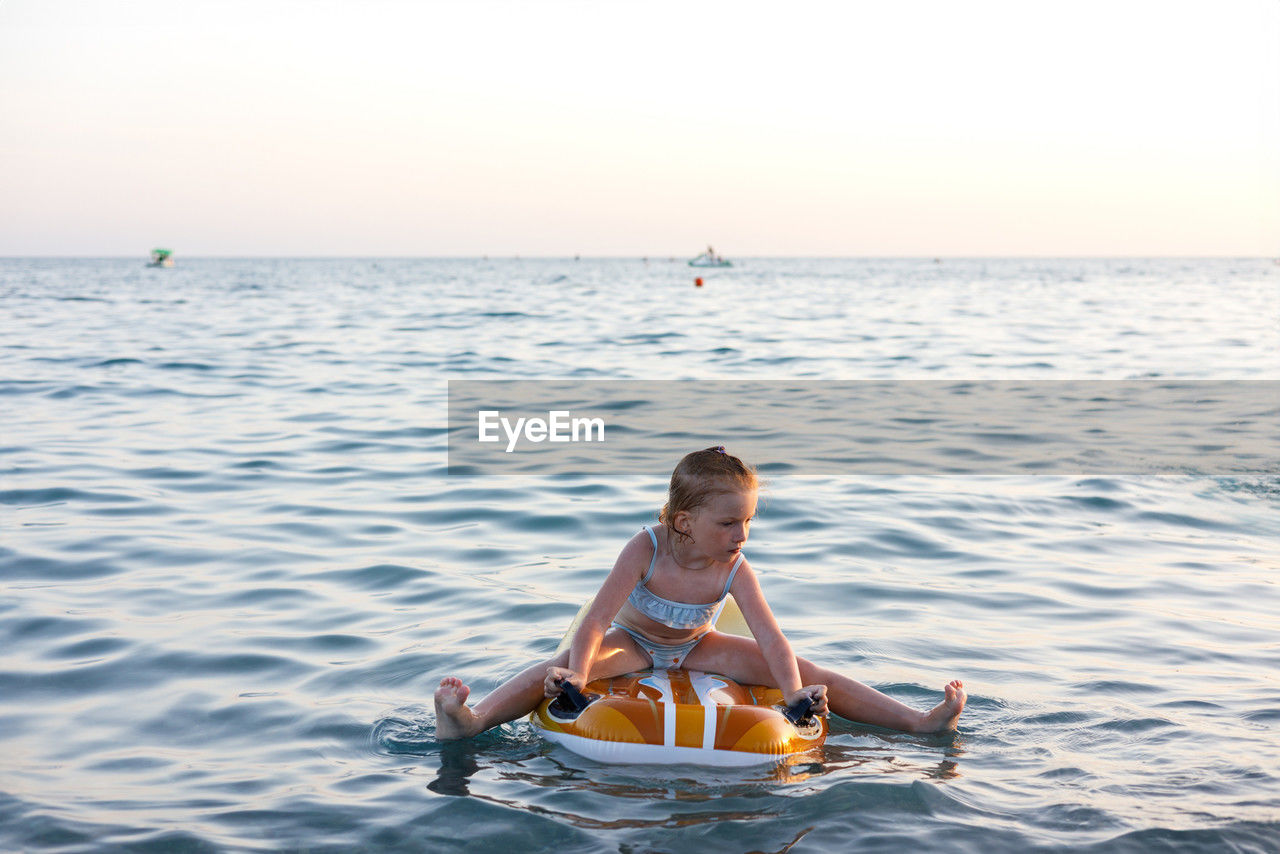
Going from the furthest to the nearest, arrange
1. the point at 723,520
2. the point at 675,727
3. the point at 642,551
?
1. the point at 642,551
2. the point at 723,520
3. the point at 675,727

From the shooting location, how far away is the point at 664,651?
5.10 metres

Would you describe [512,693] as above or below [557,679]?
below

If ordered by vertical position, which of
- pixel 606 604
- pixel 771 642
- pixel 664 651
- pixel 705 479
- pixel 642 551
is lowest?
pixel 664 651

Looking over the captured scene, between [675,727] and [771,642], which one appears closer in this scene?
[675,727]

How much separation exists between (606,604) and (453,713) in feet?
2.48

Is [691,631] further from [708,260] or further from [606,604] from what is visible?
[708,260]

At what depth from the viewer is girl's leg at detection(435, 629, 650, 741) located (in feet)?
15.0

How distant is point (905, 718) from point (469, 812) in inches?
74.7

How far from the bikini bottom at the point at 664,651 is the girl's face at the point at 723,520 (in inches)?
24.8

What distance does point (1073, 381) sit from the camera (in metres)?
17.6

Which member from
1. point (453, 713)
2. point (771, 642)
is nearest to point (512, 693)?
point (453, 713)

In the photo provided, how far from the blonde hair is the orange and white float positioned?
72 cm

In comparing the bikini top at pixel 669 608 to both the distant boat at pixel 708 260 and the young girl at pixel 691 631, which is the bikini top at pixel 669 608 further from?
the distant boat at pixel 708 260

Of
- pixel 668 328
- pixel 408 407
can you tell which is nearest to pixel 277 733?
pixel 408 407
